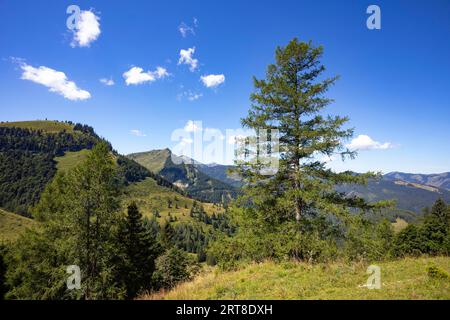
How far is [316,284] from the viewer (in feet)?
33.7

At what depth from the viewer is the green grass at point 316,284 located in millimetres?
8977

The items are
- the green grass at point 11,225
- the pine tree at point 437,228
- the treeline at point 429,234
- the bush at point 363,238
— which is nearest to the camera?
the bush at point 363,238

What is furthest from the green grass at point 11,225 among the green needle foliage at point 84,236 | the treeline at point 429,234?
the treeline at point 429,234

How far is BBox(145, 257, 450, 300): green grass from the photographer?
29.5ft

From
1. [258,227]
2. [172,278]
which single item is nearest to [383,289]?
[258,227]

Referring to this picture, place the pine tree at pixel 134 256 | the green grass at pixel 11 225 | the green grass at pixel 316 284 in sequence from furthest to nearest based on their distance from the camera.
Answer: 1. the green grass at pixel 11 225
2. the pine tree at pixel 134 256
3. the green grass at pixel 316 284

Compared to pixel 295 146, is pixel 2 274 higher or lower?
lower

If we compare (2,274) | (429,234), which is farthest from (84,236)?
(429,234)

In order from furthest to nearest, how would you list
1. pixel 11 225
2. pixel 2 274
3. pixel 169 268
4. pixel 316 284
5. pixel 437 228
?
1. pixel 11 225
2. pixel 169 268
3. pixel 437 228
4. pixel 2 274
5. pixel 316 284

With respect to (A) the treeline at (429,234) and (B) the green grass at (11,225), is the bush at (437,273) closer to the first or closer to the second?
(A) the treeline at (429,234)

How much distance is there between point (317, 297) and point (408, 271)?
6.05 metres

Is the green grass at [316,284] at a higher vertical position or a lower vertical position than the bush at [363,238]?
lower

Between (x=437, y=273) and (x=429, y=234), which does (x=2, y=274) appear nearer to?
(x=437, y=273)
